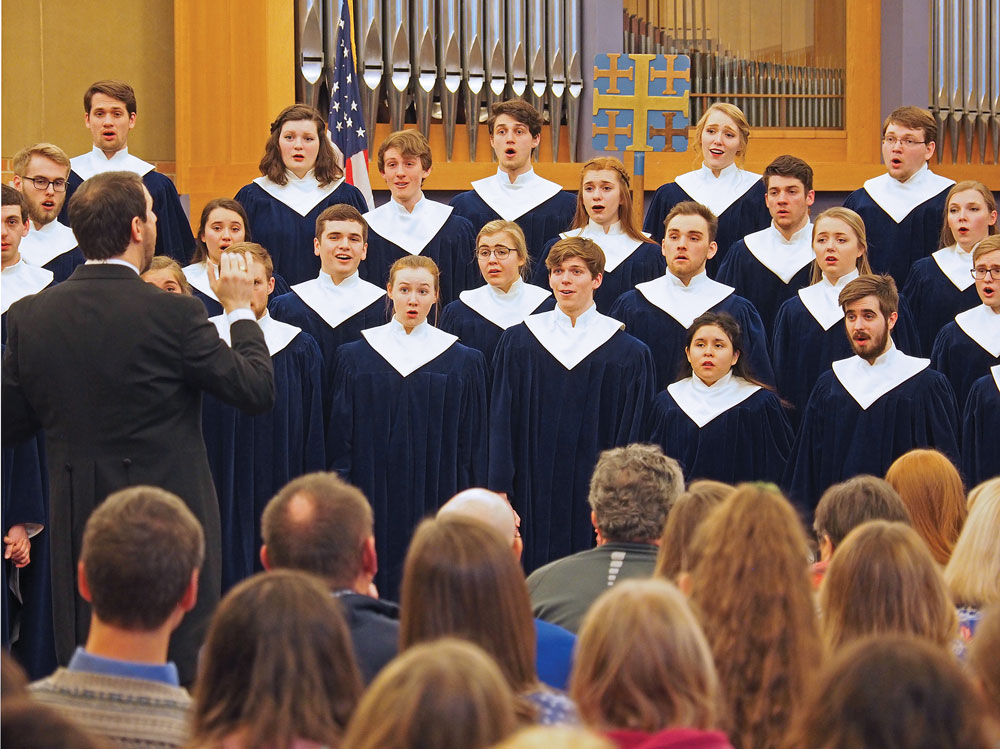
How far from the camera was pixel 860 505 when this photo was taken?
10.7ft

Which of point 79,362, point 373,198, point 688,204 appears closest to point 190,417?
point 79,362

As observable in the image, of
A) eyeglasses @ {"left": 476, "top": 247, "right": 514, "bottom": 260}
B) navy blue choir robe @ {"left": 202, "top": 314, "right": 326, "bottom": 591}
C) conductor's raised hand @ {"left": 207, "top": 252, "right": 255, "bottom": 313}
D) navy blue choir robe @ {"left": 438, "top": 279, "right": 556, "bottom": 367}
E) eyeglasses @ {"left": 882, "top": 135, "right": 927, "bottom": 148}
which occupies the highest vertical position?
eyeglasses @ {"left": 882, "top": 135, "right": 927, "bottom": 148}

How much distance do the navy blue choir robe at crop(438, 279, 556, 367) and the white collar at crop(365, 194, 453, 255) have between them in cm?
46

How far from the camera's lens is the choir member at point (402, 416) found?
556 cm

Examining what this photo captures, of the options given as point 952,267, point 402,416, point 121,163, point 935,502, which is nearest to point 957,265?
point 952,267

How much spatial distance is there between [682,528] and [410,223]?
3666 mm

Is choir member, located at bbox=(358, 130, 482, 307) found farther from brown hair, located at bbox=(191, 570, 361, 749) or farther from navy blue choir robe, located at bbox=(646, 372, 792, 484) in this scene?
brown hair, located at bbox=(191, 570, 361, 749)

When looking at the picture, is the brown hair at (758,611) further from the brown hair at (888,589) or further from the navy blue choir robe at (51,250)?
the navy blue choir robe at (51,250)

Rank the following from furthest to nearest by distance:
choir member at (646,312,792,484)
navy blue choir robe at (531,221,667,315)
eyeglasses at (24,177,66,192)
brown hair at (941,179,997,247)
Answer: navy blue choir robe at (531,221,667,315), brown hair at (941,179,997,247), eyeglasses at (24,177,66,192), choir member at (646,312,792,484)

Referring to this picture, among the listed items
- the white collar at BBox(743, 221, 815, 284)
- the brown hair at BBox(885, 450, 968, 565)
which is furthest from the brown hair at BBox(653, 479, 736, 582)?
the white collar at BBox(743, 221, 815, 284)

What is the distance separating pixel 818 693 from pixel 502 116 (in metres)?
5.18

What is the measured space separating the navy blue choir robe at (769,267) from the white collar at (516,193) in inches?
36.2

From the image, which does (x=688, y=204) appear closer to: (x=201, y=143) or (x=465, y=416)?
(x=465, y=416)

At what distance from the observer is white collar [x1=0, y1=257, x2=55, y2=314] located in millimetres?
5211
